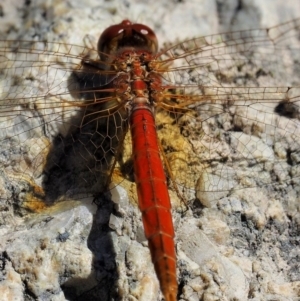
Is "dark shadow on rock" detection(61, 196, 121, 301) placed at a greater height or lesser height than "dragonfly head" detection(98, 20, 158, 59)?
lesser

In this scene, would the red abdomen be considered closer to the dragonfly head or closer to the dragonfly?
the dragonfly

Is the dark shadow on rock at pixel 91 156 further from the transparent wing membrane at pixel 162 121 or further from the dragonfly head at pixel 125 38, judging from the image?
the dragonfly head at pixel 125 38

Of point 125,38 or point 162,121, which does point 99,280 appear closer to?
point 162,121

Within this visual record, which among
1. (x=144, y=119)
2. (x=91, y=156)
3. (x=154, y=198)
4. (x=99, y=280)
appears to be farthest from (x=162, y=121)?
(x=99, y=280)

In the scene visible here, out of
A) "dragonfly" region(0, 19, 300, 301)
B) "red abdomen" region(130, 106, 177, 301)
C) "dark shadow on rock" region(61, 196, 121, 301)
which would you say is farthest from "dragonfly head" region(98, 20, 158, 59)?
"dark shadow on rock" region(61, 196, 121, 301)

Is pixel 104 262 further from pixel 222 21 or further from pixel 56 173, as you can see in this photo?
pixel 222 21

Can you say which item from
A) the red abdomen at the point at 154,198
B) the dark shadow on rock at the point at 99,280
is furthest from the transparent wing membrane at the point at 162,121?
the dark shadow on rock at the point at 99,280

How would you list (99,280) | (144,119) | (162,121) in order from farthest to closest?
(162,121), (144,119), (99,280)

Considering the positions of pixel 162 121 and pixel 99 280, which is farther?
pixel 162 121
